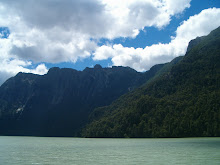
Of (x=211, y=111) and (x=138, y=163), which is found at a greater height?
(x=211, y=111)

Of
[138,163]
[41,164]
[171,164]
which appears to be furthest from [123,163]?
[41,164]

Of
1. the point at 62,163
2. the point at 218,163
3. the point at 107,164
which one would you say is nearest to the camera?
the point at 218,163

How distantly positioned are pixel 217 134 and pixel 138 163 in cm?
14768

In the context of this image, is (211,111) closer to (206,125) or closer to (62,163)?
(206,125)

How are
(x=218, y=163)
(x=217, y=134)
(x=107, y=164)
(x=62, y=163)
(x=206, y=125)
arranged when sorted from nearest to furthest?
1. (x=218, y=163)
2. (x=107, y=164)
3. (x=62, y=163)
4. (x=217, y=134)
5. (x=206, y=125)

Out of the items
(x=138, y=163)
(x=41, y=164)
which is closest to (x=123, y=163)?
(x=138, y=163)

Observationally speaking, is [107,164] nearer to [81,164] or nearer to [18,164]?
[81,164]

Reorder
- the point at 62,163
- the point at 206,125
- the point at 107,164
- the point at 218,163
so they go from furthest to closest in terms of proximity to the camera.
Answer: the point at 206,125, the point at 62,163, the point at 107,164, the point at 218,163

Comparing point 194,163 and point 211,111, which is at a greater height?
point 211,111

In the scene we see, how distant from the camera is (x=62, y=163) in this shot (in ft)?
157

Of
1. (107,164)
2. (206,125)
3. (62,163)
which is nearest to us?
(107,164)

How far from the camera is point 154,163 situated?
147 feet

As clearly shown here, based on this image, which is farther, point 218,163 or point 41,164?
point 41,164

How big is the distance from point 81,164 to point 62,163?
4467 mm
